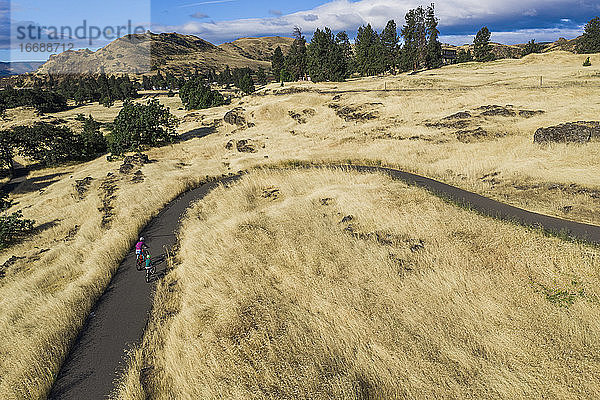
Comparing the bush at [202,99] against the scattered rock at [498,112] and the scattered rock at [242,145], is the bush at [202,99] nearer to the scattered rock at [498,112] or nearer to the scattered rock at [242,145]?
the scattered rock at [242,145]

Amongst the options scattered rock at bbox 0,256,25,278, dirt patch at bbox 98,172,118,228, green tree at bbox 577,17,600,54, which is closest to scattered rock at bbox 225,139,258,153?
dirt patch at bbox 98,172,118,228

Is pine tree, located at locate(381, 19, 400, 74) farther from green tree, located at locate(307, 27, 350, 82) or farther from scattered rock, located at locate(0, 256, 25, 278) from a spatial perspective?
scattered rock, located at locate(0, 256, 25, 278)

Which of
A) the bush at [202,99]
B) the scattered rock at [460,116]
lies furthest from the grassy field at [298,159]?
the bush at [202,99]

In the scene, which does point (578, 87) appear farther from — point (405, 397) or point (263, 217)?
point (405, 397)

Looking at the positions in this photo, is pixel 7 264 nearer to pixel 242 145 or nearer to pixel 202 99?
pixel 242 145

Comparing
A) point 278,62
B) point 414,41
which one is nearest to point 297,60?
point 278,62
